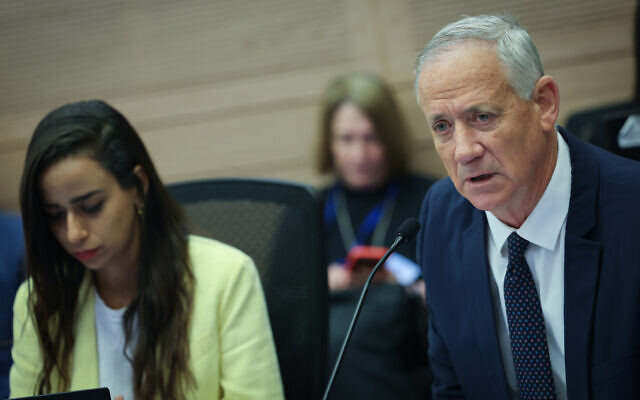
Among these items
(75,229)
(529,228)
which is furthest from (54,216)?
(529,228)

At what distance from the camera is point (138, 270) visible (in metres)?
1.62

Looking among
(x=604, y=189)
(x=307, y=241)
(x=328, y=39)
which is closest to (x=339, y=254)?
(x=328, y=39)

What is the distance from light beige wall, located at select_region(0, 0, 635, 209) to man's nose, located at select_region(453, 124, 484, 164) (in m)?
1.65

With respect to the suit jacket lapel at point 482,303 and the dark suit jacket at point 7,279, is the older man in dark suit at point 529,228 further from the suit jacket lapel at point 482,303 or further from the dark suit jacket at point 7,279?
the dark suit jacket at point 7,279

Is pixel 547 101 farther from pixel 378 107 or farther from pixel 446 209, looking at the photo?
pixel 378 107

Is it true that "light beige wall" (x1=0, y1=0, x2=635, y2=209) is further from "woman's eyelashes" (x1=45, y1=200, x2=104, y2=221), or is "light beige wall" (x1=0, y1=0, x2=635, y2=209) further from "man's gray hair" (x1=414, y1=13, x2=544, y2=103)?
"man's gray hair" (x1=414, y1=13, x2=544, y2=103)

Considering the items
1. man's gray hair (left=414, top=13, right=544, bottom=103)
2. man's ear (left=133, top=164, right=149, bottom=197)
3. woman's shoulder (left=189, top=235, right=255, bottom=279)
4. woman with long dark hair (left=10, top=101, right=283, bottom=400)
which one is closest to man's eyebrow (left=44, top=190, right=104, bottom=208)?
woman with long dark hair (left=10, top=101, right=283, bottom=400)

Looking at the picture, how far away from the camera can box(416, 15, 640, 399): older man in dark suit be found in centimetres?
A: 116

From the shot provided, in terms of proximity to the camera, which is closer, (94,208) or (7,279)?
(94,208)

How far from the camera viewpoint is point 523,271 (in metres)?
1.26

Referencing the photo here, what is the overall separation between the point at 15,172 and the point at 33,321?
1.77m

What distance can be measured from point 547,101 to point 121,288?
1.14 meters

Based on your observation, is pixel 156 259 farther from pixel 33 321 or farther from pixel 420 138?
pixel 420 138

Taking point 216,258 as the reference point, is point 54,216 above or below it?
above
